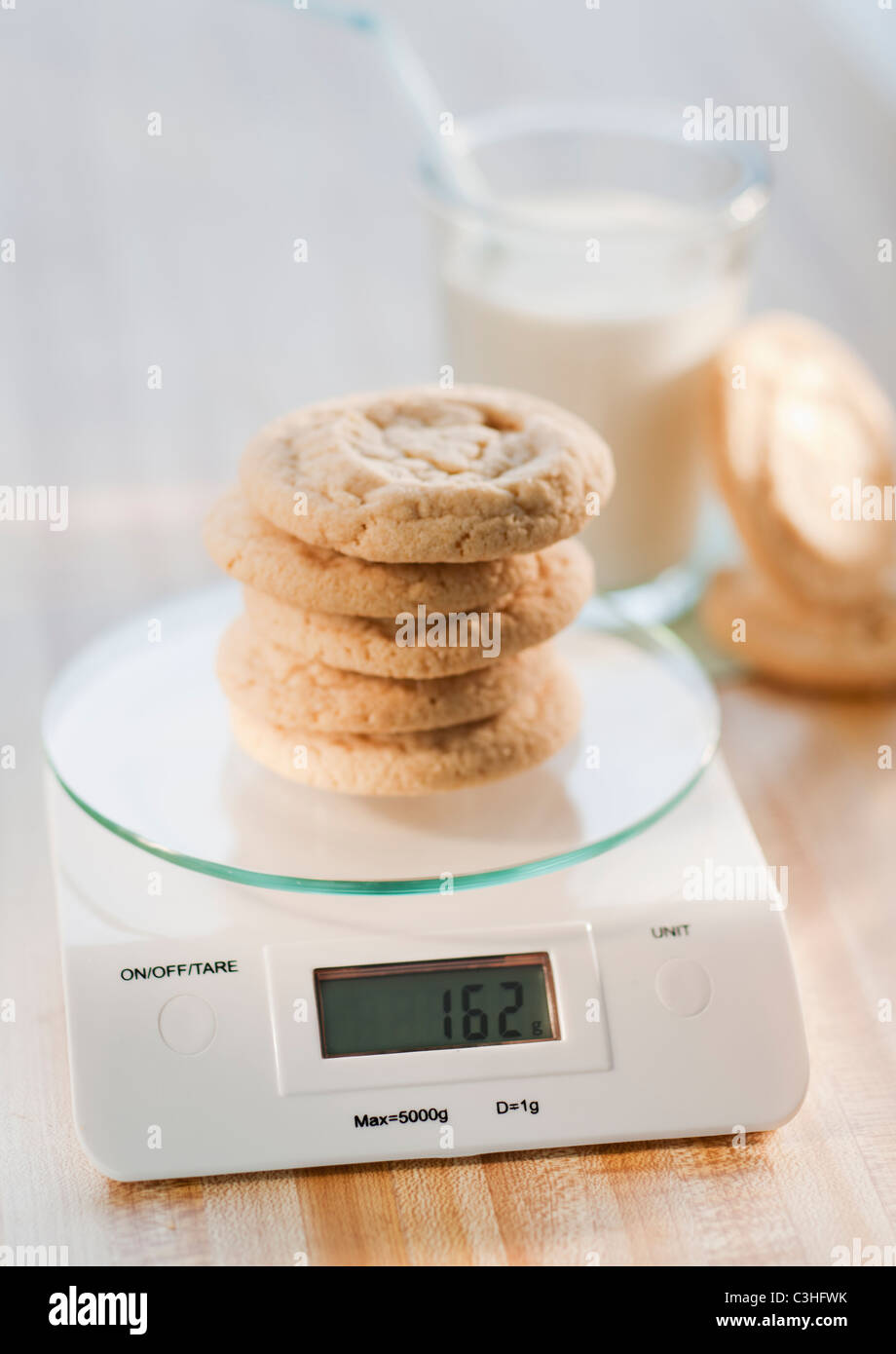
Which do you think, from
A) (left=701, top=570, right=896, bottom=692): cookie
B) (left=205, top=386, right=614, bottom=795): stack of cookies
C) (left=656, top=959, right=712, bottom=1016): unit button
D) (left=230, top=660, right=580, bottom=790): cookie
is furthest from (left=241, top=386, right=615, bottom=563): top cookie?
(left=701, top=570, right=896, bottom=692): cookie

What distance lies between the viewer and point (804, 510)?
1021mm

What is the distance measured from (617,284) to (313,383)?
0.35m

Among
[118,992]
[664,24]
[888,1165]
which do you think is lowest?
[888,1165]

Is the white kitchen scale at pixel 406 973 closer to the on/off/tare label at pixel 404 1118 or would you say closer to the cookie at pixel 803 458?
the on/off/tare label at pixel 404 1118

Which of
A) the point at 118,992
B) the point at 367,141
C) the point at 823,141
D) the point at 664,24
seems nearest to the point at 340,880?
the point at 118,992

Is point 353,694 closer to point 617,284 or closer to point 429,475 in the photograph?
point 429,475

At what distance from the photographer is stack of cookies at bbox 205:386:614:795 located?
0.66 meters

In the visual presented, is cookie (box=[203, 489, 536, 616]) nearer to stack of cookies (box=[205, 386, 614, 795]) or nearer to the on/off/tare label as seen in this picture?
stack of cookies (box=[205, 386, 614, 795])

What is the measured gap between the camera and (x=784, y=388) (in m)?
1.05

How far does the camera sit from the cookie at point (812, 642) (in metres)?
1.03

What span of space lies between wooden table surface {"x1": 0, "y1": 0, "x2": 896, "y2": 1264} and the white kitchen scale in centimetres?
3

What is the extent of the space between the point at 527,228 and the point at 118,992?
0.55 metres

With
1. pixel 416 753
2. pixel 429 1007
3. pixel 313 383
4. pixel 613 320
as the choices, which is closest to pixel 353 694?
pixel 416 753
